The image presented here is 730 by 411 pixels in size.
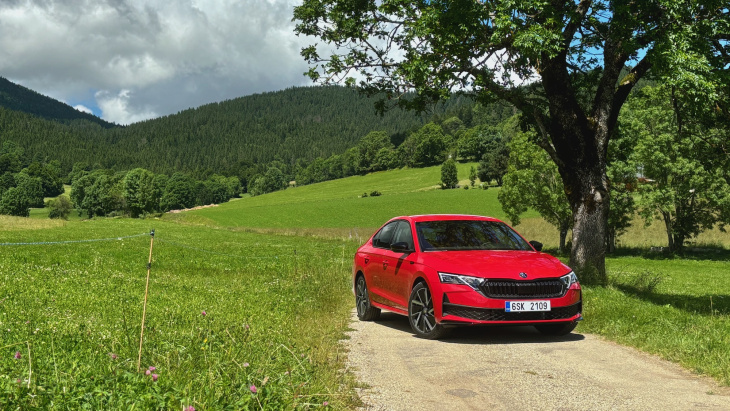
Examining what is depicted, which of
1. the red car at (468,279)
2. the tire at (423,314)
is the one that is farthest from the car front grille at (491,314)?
the tire at (423,314)

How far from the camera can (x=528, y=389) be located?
6.17m

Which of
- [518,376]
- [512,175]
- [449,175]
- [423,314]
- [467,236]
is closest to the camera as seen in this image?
[518,376]

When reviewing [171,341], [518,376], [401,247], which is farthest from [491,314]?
[171,341]

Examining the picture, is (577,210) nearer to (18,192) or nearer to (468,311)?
(468,311)

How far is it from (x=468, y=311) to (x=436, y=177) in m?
120

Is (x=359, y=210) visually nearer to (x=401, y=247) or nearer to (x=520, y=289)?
(x=401, y=247)

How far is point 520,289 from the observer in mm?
8609

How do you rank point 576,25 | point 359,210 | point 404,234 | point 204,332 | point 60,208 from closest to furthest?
point 204,332, point 404,234, point 576,25, point 359,210, point 60,208

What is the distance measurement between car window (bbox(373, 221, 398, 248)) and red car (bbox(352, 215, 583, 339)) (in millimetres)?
91

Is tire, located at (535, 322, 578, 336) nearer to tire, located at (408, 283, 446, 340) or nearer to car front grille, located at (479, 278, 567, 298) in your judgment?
car front grille, located at (479, 278, 567, 298)

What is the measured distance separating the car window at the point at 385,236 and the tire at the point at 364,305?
2.33 feet

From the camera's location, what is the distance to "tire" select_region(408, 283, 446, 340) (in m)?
8.91

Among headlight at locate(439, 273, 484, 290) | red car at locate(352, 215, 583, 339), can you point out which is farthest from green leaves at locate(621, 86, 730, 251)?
headlight at locate(439, 273, 484, 290)

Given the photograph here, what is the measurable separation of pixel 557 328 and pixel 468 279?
67.9 inches
